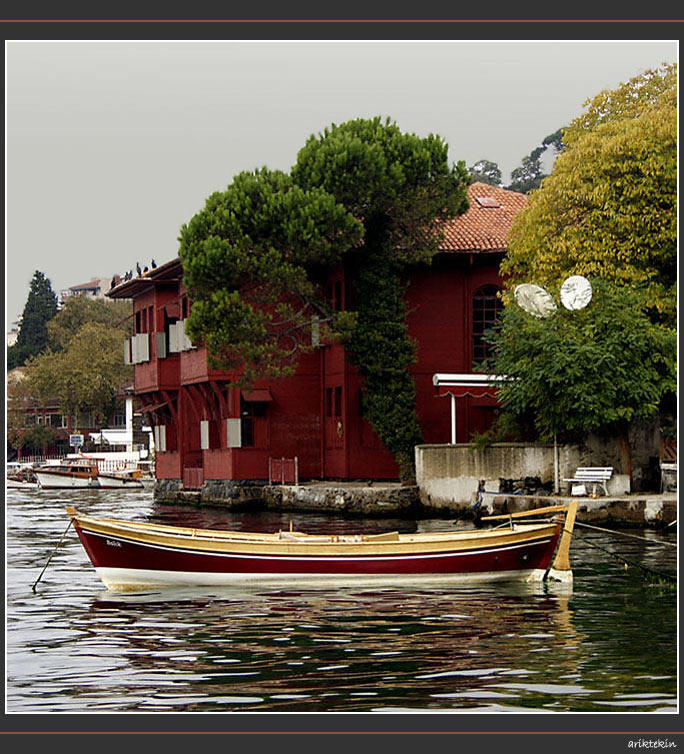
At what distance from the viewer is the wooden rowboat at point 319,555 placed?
71.1 feet

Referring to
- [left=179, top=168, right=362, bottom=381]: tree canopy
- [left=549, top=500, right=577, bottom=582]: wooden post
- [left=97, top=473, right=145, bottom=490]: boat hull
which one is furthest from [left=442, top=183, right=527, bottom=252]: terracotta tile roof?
[left=97, top=473, right=145, bottom=490]: boat hull

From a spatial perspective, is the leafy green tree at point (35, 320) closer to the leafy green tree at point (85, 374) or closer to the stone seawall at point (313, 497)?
the leafy green tree at point (85, 374)

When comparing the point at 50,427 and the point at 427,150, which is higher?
the point at 427,150

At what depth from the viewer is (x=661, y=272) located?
3819cm

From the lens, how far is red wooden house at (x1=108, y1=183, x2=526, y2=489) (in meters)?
44.5

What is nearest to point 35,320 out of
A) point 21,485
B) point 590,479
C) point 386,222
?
point 21,485

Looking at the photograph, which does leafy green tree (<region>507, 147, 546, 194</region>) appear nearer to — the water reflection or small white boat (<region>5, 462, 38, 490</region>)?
small white boat (<region>5, 462, 38, 490</region>)

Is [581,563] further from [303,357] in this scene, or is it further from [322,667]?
[303,357]

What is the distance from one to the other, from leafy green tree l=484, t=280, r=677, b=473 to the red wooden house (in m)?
4.96

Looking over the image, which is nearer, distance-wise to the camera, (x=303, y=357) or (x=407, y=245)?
(x=407, y=245)
